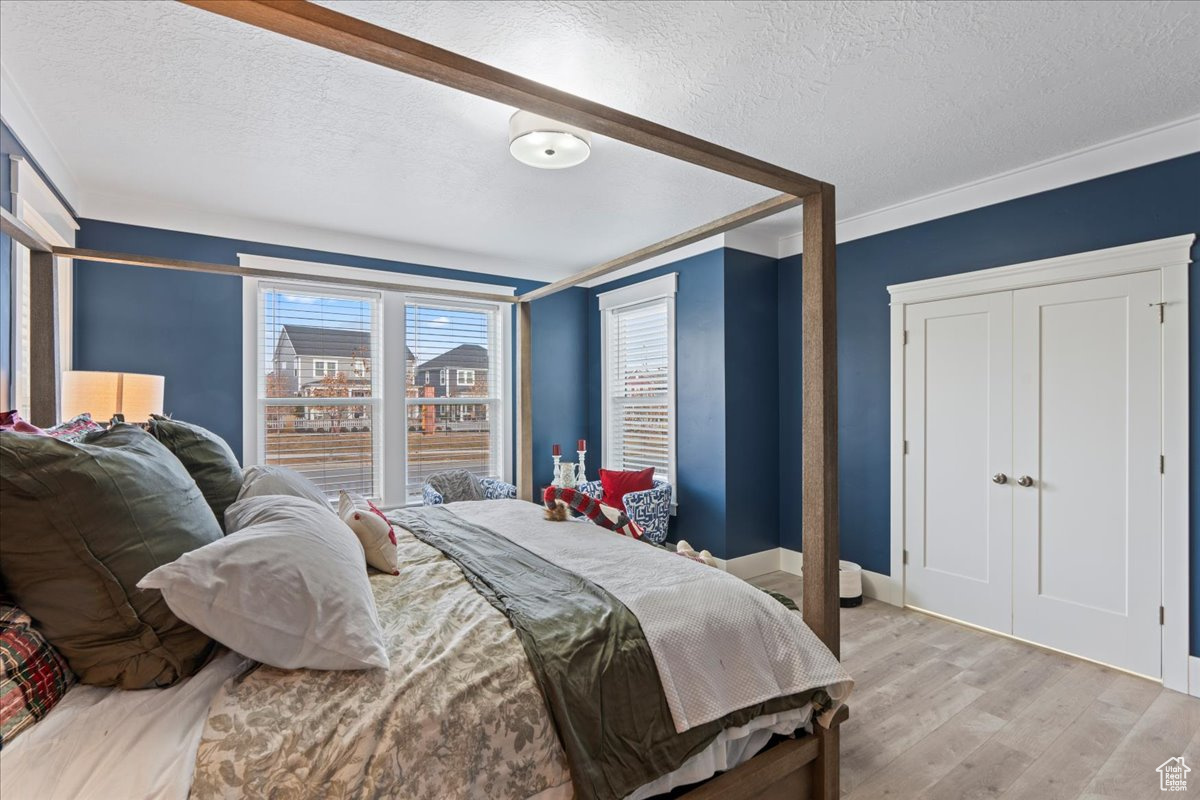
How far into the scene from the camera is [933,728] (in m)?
2.29

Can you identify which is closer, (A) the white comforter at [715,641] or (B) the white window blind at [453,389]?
(A) the white comforter at [715,641]

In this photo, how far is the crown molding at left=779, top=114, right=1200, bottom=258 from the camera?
2592mm

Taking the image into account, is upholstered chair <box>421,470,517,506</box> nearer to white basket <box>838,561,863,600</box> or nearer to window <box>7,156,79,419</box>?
window <box>7,156,79,419</box>

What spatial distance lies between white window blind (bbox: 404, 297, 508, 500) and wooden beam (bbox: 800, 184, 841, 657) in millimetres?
3606

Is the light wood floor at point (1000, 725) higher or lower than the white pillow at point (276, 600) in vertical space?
lower

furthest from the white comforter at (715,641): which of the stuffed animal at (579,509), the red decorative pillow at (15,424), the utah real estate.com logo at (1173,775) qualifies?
the red decorative pillow at (15,424)

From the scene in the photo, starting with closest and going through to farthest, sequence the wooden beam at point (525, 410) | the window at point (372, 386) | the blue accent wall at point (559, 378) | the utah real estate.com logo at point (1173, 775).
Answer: the utah real estate.com logo at point (1173, 775) < the wooden beam at point (525, 410) < the window at point (372, 386) < the blue accent wall at point (559, 378)

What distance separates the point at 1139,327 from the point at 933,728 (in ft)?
7.11

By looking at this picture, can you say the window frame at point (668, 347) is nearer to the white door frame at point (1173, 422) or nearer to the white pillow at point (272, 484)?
the white door frame at point (1173, 422)

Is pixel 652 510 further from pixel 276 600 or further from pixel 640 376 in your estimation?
pixel 276 600

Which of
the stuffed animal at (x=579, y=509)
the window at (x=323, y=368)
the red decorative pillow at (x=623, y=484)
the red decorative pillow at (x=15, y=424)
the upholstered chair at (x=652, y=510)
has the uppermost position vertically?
the window at (x=323, y=368)

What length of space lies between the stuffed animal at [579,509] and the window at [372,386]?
2.16m

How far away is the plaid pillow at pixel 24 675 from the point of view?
959mm

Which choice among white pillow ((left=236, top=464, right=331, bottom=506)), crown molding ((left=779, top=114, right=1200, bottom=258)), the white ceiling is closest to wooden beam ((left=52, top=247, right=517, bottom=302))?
the white ceiling
